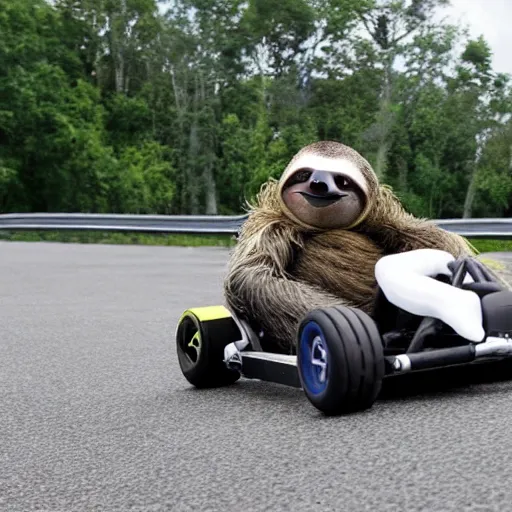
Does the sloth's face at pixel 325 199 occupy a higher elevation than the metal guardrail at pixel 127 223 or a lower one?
higher

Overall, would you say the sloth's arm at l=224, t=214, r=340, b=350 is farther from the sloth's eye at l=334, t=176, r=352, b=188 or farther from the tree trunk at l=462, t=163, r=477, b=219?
the tree trunk at l=462, t=163, r=477, b=219

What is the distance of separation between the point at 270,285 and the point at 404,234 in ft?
2.26

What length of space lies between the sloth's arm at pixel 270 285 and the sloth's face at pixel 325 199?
0.33ft

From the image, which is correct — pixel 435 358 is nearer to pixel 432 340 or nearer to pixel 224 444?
pixel 432 340

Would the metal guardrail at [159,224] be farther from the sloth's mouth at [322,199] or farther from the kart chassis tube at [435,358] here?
→ the kart chassis tube at [435,358]

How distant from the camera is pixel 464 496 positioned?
9.52ft

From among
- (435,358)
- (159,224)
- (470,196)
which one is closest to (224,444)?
(435,358)

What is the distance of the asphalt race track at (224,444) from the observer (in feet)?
10.0

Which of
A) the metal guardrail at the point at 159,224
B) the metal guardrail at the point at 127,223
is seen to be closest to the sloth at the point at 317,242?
the metal guardrail at the point at 159,224

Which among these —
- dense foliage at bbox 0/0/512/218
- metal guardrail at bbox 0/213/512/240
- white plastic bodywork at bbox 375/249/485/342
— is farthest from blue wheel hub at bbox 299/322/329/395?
dense foliage at bbox 0/0/512/218

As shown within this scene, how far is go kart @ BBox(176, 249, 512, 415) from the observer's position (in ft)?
12.8

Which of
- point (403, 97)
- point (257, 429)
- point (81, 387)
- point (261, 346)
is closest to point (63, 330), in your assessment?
point (81, 387)

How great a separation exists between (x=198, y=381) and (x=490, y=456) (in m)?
2.06

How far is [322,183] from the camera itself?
480cm
